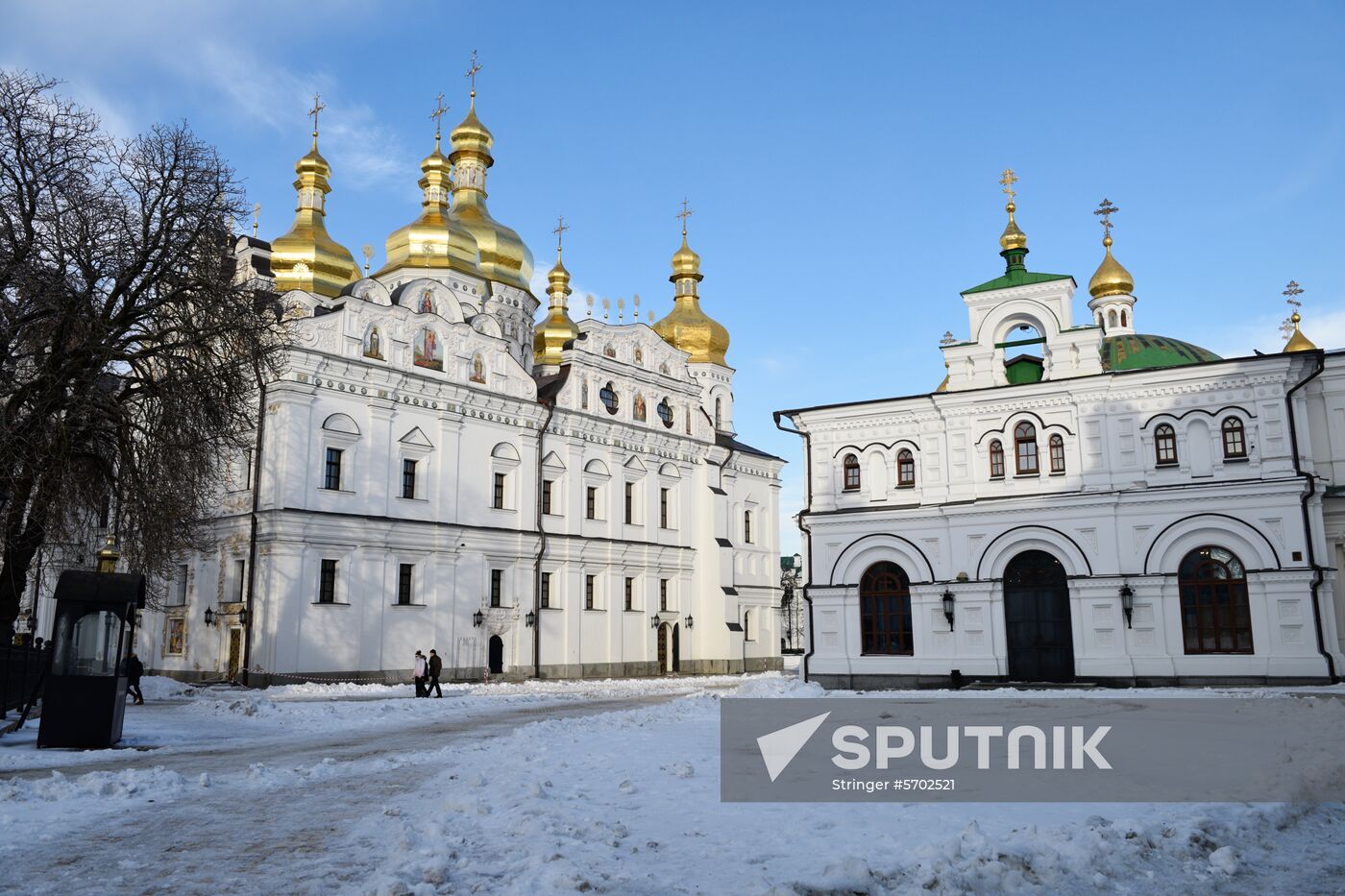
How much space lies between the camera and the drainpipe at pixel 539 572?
3925 centimetres

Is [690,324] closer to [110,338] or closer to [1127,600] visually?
[1127,600]

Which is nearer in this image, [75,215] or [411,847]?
[411,847]

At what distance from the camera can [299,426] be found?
107ft

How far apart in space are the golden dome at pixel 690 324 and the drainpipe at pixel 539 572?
43.2 ft

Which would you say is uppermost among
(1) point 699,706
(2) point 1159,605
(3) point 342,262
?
(3) point 342,262

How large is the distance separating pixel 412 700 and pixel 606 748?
1232cm

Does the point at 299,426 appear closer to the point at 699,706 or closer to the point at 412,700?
the point at 412,700

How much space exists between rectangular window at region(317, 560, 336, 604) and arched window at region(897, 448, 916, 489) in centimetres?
1766

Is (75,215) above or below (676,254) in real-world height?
below

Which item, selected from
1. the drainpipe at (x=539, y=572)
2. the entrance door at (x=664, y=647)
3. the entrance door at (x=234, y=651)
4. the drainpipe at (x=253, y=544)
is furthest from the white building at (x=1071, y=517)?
the entrance door at (x=234, y=651)

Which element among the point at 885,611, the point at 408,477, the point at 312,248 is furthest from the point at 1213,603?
the point at 312,248

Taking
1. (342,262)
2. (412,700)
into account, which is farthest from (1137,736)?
(342,262)

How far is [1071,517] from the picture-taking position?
2734 centimetres

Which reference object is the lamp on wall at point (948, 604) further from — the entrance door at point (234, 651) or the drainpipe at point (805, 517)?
the entrance door at point (234, 651)
